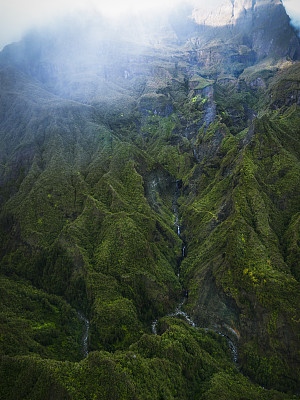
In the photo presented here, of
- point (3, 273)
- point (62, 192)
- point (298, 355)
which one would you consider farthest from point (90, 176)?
point (298, 355)

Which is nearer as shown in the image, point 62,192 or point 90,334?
point 90,334

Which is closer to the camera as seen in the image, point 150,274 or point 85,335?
point 85,335

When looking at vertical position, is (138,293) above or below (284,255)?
below

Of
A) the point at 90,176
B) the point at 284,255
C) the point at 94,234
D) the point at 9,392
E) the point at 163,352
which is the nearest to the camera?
the point at 9,392

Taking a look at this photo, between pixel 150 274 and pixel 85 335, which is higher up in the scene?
pixel 150 274

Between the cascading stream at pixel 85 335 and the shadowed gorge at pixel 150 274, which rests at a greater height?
the shadowed gorge at pixel 150 274

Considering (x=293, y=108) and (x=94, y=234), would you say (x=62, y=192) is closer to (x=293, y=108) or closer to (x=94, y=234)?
(x=94, y=234)

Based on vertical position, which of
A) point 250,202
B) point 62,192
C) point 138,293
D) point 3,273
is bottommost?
point 3,273

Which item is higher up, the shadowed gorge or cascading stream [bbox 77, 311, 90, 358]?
the shadowed gorge

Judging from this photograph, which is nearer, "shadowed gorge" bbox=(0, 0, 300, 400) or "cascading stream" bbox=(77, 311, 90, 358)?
"shadowed gorge" bbox=(0, 0, 300, 400)

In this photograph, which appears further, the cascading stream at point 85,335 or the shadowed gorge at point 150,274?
the cascading stream at point 85,335

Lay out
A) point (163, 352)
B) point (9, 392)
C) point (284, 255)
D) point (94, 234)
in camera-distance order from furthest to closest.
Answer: point (94, 234), point (284, 255), point (163, 352), point (9, 392)
